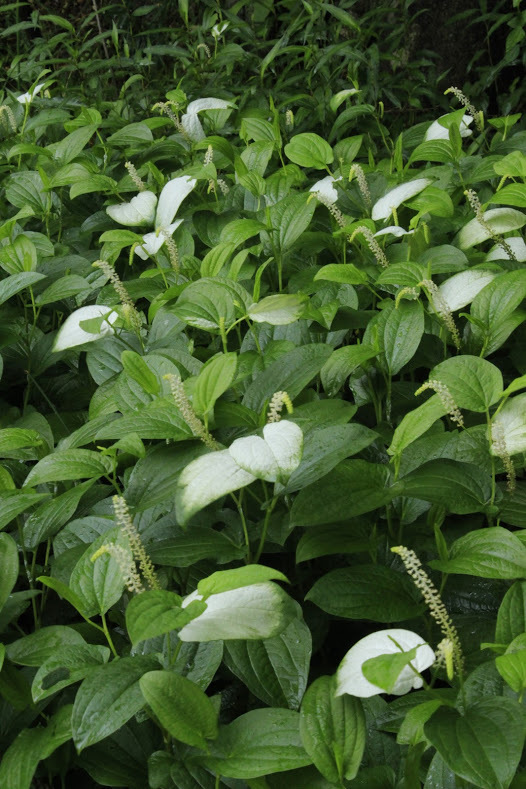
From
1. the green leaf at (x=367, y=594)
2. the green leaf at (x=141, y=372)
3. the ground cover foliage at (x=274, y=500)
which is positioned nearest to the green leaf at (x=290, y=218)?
the ground cover foliage at (x=274, y=500)

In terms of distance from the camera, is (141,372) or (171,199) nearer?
(141,372)

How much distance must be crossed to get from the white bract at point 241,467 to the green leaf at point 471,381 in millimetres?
247

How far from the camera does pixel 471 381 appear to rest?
3.09 ft

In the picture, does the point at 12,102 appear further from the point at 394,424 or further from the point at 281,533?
the point at 281,533

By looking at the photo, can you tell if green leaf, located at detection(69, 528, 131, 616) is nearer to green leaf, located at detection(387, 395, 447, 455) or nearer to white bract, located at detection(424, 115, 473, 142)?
green leaf, located at detection(387, 395, 447, 455)

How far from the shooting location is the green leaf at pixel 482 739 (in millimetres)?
620

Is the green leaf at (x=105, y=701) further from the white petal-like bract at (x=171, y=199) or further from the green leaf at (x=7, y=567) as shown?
the white petal-like bract at (x=171, y=199)

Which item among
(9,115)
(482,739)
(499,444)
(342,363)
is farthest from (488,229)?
(9,115)

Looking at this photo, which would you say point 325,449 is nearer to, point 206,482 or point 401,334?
point 206,482

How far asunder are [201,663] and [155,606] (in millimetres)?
123

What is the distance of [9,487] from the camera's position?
1.03 m

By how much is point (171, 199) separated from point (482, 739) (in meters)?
1.10

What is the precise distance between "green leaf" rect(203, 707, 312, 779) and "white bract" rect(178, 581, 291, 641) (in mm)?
91

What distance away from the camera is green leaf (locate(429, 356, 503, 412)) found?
923 mm
